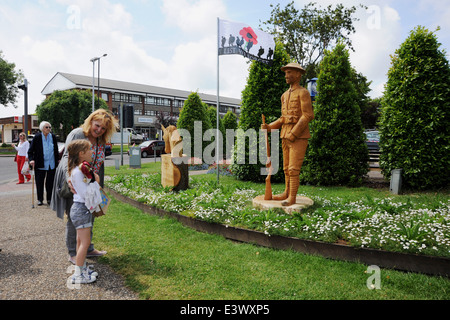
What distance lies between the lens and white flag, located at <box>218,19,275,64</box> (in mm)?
8805

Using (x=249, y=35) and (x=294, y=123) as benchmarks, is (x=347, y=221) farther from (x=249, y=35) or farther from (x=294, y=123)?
(x=249, y=35)

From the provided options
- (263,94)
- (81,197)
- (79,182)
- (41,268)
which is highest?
(263,94)

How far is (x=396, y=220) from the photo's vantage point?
437 cm

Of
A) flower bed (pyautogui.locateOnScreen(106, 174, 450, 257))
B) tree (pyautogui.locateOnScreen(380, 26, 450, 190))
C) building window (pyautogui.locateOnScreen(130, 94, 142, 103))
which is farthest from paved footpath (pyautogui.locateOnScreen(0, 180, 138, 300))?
building window (pyautogui.locateOnScreen(130, 94, 142, 103))

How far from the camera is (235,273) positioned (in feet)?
11.3

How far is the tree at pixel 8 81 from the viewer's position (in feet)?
123

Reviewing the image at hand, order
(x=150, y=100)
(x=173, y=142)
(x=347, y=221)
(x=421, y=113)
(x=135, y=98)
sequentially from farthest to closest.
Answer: (x=150, y=100) < (x=135, y=98) < (x=173, y=142) < (x=421, y=113) < (x=347, y=221)

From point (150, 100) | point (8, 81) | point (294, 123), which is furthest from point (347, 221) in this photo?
point (150, 100)

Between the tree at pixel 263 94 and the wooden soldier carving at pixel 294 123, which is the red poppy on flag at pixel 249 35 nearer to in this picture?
the tree at pixel 263 94

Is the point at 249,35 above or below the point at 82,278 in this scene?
above

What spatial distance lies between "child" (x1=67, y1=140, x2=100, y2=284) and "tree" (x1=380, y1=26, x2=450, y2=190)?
7.80 m

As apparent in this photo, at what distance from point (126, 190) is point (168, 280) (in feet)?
16.4

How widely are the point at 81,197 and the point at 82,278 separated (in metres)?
0.90

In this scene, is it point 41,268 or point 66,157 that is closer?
point 66,157
